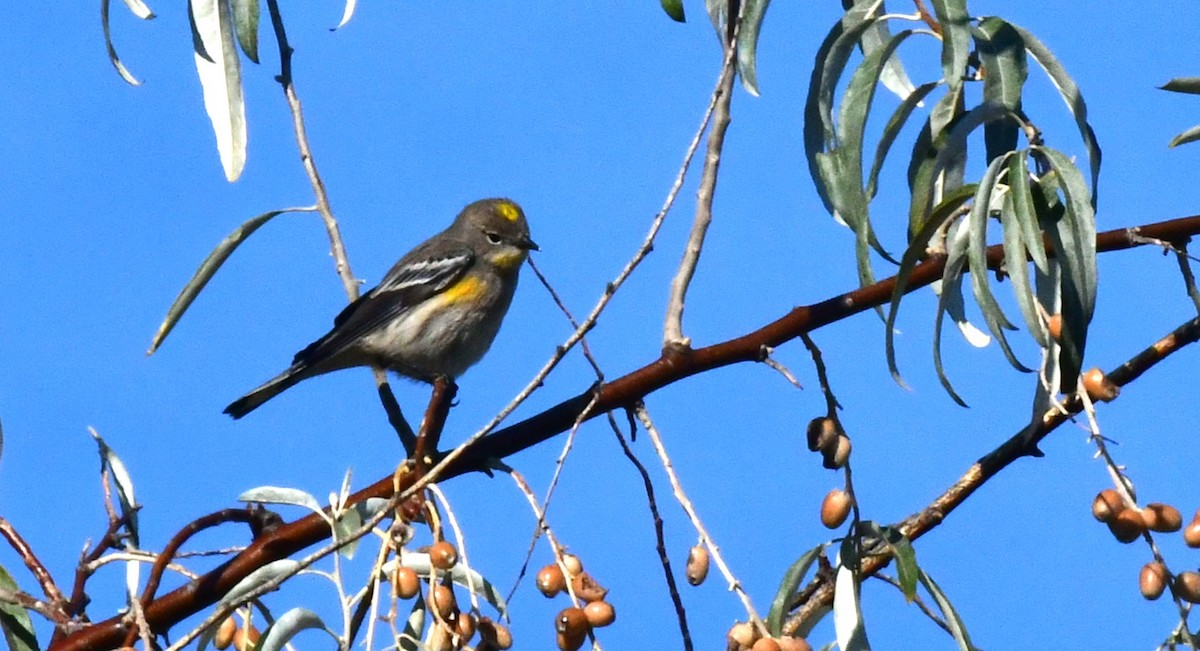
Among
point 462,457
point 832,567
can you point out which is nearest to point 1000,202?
point 832,567

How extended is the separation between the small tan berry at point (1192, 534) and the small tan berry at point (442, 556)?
99cm

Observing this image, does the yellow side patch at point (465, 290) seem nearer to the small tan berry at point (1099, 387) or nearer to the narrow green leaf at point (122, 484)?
the narrow green leaf at point (122, 484)

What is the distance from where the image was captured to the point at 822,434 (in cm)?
199

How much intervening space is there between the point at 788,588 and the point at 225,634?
2.88 feet

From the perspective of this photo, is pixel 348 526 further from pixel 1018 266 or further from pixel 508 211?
pixel 508 211

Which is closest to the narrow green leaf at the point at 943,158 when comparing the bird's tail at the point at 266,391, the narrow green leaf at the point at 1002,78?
the narrow green leaf at the point at 1002,78

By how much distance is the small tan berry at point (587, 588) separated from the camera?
6.16 feet

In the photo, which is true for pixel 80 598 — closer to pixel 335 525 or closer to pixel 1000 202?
pixel 335 525

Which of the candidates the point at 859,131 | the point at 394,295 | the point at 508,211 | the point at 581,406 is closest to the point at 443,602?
the point at 581,406

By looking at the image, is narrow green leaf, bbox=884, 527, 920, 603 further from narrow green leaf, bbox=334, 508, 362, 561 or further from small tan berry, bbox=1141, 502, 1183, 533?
narrow green leaf, bbox=334, 508, 362, 561

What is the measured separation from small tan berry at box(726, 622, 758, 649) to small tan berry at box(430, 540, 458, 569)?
379mm

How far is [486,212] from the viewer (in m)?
6.80

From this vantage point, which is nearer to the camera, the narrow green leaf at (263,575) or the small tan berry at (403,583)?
the small tan berry at (403,583)

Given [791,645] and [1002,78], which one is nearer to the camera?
[791,645]
